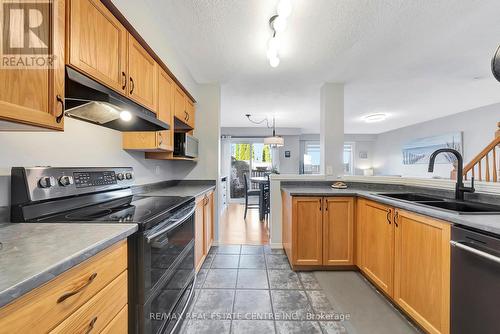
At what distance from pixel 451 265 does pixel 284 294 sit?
123 cm

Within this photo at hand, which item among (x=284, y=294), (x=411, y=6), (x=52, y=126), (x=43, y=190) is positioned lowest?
(x=284, y=294)

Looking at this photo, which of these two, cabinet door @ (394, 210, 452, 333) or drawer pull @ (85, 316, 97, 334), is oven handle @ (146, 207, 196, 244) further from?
cabinet door @ (394, 210, 452, 333)

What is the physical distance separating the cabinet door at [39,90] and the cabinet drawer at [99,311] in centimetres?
67

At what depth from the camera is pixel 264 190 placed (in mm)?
4383

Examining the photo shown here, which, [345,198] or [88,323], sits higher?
[345,198]

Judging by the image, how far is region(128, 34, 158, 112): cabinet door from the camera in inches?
57.9

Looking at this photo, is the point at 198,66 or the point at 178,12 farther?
the point at 198,66

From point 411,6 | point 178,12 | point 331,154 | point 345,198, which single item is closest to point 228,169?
point 331,154

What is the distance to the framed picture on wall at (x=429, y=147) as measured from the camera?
4.79 meters

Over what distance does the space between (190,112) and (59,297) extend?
2507 millimetres

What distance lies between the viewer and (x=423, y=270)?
4.64 ft

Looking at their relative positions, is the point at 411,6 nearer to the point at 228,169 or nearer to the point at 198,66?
the point at 198,66

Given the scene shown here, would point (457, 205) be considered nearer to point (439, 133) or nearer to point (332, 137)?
point (332, 137)

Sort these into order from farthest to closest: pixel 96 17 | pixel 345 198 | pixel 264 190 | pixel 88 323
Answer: pixel 264 190
pixel 345 198
pixel 96 17
pixel 88 323
